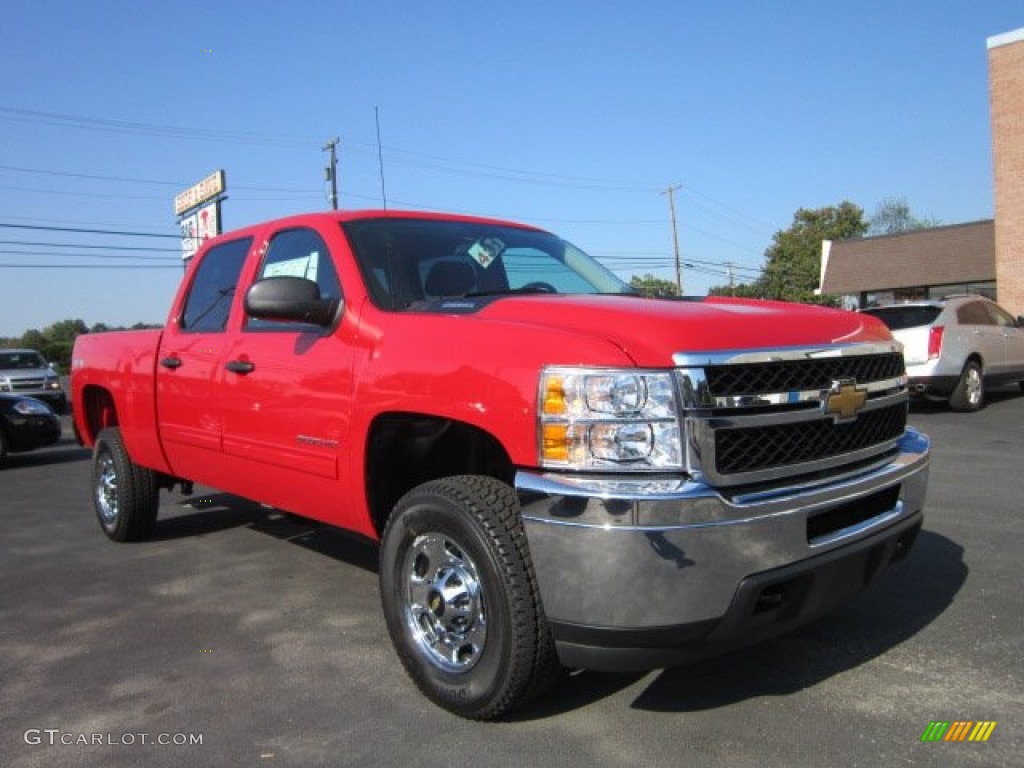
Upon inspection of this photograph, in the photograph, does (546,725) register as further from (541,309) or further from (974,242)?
(974,242)

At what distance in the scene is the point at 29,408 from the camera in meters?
11.5

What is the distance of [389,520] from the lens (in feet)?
10.6

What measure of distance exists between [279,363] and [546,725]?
2.02 m

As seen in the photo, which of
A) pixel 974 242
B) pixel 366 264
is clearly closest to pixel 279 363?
pixel 366 264

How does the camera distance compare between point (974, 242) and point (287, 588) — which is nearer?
point (287, 588)

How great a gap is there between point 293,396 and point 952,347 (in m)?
10.7

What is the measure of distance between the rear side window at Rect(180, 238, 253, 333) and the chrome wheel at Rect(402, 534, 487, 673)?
2.10 m

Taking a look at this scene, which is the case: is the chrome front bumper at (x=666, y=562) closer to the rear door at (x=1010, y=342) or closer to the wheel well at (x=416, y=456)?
the wheel well at (x=416, y=456)

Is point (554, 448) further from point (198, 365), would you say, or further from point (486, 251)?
point (198, 365)

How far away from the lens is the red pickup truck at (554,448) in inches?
99.3

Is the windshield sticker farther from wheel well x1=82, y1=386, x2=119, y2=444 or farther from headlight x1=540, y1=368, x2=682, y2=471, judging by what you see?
wheel well x1=82, y1=386, x2=119, y2=444

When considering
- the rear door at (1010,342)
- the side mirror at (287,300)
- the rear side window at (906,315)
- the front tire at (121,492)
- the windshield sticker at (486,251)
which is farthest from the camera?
the rear door at (1010,342)

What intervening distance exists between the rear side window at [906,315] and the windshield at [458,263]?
8.84 m
